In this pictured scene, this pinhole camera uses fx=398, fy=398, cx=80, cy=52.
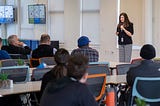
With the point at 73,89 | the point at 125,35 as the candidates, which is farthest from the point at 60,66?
the point at 125,35

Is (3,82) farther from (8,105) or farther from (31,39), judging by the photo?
(31,39)

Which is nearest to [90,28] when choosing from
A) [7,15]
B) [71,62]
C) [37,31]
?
[37,31]

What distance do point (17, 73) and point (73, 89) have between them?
2.51 metres

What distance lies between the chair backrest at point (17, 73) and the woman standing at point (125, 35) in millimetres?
4730

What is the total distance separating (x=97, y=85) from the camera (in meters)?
4.43

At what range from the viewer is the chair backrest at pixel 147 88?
4227 millimetres

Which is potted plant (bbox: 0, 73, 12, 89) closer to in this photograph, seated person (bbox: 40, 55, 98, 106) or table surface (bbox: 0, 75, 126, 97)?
table surface (bbox: 0, 75, 126, 97)

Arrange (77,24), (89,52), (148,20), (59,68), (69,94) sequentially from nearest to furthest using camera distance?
(69,94) → (59,68) → (89,52) → (148,20) → (77,24)

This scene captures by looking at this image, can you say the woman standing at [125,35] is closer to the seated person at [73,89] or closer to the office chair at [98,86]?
the office chair at [98,86]

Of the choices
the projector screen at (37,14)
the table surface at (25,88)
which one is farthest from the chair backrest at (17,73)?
the projector screen at (37,14)

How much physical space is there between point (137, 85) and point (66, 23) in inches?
326

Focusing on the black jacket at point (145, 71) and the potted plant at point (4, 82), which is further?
Answer: the black jacket at point (145, 71)

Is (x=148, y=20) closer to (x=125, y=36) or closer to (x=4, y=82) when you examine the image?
(x=125, y=36)

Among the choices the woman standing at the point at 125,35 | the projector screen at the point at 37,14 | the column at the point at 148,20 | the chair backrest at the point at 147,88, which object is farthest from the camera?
the projector screen at the point at 37,14
